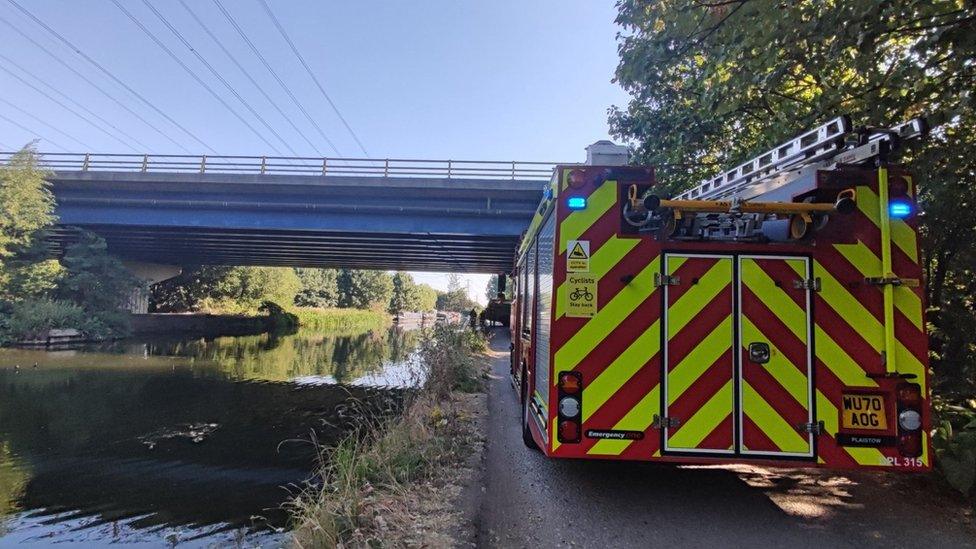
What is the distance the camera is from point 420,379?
10.8m

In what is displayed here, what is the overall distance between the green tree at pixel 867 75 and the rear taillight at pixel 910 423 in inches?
99.1

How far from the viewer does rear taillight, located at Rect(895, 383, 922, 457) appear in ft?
13.3

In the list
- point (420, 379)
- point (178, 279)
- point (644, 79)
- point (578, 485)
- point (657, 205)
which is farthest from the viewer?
point (178, 279)

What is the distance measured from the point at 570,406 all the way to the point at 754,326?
5.18ft

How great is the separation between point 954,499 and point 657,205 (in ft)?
12.2

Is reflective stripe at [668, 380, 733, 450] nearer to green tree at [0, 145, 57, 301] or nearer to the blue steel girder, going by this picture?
the blue steel girder

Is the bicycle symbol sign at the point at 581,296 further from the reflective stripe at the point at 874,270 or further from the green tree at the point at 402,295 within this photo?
the green tree at the point at 402,295

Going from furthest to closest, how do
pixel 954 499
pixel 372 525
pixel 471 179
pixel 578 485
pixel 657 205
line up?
pixel 471 179 → pixel 578 485 → pixel 954 499 → pixel 657 205 → pixel 372 525

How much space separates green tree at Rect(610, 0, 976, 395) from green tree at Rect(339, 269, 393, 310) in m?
71.2

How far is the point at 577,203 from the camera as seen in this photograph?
15.1 ft

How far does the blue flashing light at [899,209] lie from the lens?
4.28 meters

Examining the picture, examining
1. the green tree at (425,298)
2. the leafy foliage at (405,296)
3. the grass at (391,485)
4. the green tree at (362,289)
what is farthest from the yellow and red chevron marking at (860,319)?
the green tree at (425,298)

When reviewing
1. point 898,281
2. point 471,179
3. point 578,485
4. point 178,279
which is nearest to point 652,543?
point 578,485

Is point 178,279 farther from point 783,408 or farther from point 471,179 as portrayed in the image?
point 783,408
